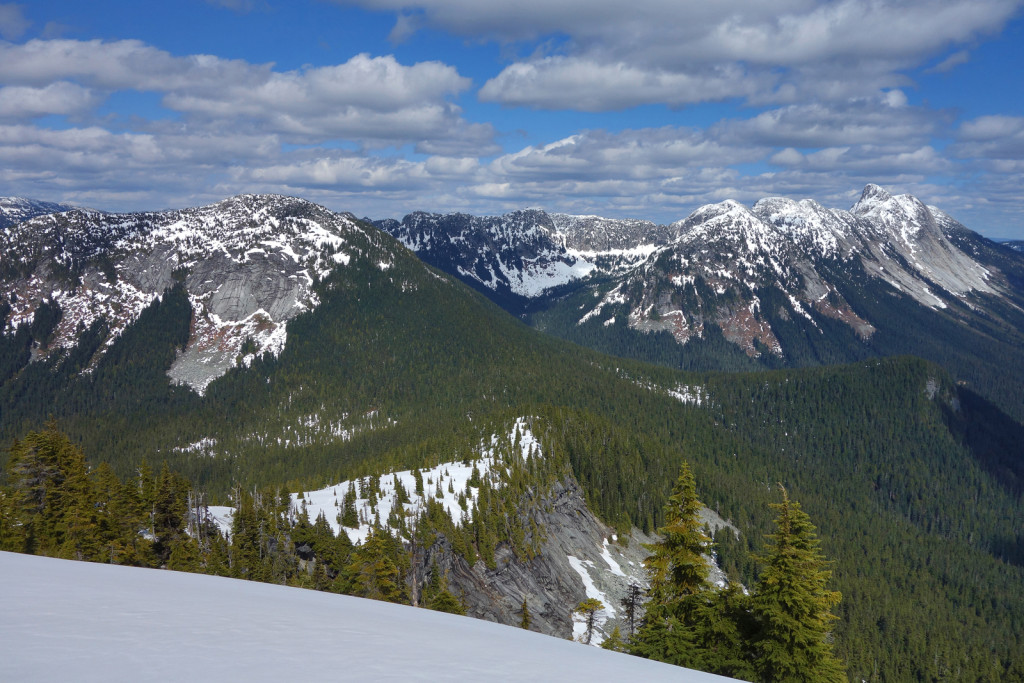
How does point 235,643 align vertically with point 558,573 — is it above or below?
above

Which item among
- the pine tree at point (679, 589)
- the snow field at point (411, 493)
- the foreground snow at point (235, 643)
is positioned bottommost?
the snow field at point (411, 493)

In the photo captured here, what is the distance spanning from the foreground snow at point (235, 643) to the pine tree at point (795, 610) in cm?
1450

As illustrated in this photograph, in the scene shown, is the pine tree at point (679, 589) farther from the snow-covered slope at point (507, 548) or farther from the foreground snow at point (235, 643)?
the snow-covered slope at point (507, 548)

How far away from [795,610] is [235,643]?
25.0 metres

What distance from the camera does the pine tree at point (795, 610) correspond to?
25.4 m

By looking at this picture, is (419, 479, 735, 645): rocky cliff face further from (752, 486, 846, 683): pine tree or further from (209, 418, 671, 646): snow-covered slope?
(752, 486, 846, 683): pine tree

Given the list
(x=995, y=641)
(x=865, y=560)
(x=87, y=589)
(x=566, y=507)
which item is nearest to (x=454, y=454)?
(x=566, y=507)

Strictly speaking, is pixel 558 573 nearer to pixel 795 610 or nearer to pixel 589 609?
pixel 589 609

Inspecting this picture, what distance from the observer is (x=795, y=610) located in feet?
84.3

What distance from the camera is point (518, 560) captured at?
85938 millimetres

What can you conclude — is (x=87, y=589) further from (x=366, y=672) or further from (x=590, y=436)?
(x=590, y=436)

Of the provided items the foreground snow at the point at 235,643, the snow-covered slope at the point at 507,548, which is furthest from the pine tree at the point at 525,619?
the foreground snow at the point at 235,643

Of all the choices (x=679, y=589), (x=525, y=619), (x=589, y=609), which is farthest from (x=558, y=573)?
(x=679, y=589)

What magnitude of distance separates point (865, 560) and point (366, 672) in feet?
578
